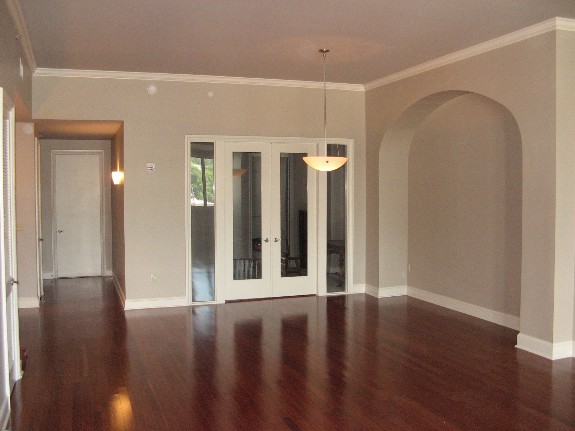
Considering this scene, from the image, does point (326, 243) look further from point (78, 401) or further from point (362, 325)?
point (78, 401)

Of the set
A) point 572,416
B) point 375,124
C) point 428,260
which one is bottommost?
point 572,416

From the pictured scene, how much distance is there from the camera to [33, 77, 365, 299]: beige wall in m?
6.98

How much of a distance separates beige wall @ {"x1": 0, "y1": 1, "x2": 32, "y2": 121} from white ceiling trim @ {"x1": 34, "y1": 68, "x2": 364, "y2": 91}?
2.06ft

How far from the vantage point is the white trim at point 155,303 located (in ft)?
→ 23.7

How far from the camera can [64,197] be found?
10.4 m

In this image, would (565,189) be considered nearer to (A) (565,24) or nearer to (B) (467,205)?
(A) (565,24)

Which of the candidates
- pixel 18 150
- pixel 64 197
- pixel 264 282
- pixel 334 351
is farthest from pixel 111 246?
pixel 334 351

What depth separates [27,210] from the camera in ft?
24.7

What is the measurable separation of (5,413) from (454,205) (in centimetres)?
534

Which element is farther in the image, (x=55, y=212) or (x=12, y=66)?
(x=55, y=212)

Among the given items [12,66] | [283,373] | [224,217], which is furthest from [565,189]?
[12,66]

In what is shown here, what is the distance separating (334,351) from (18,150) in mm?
5013

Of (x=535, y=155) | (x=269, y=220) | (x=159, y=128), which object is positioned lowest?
(x=269, y=220)

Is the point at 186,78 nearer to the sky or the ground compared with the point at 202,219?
nearer to the sky
